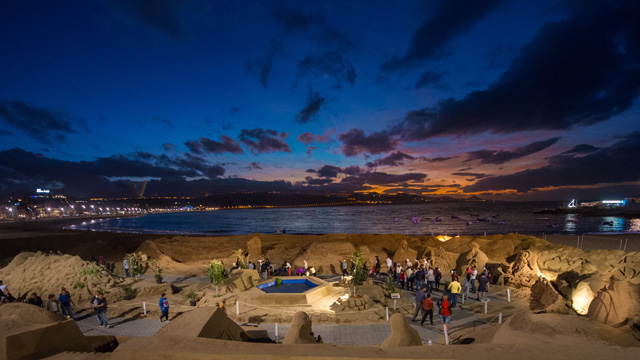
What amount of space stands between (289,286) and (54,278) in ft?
39.4

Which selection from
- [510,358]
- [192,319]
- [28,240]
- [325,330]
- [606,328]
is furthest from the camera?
[28,240]

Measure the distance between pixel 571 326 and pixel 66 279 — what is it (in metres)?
20.7

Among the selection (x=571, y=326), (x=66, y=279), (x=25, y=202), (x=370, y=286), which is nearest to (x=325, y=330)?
(x=370, y=286)

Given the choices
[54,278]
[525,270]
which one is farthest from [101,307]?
[525,270]

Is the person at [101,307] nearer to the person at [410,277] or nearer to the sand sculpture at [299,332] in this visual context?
the sand sculpture at [299,332]

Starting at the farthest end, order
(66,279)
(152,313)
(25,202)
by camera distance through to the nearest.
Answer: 1. (25,202)
2. (66,279)
3. (152,313)

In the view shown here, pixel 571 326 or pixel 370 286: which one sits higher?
pixel 571 326

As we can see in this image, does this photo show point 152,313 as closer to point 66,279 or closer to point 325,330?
point 66,279

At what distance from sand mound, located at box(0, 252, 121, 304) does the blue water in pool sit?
318 inches

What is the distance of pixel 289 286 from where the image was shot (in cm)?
1540

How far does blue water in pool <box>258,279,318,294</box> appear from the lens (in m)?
14.6

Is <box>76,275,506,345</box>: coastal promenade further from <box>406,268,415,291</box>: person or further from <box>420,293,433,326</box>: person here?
<box>406,268,415,291</box>: person

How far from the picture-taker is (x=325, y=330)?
10164mm

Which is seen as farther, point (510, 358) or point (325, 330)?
point (325, 330)
